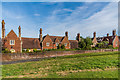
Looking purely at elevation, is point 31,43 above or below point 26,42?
below

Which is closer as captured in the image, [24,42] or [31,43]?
[24,42]

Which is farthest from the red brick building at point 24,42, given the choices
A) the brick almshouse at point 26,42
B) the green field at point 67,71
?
the green field at point 67,71

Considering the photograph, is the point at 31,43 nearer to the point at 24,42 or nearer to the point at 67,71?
the point at 24,42

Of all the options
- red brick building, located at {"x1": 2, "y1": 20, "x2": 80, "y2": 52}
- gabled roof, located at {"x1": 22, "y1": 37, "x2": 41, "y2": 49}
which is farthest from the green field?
gabled roof, located at {"x1": 22, "y1": 37, "x2": 41, "y2": 49}

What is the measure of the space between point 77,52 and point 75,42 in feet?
70.5

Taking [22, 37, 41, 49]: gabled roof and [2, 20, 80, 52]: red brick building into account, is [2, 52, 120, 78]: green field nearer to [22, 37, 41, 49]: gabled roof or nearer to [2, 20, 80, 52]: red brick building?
[2, 20, 80, 52]: red brick building

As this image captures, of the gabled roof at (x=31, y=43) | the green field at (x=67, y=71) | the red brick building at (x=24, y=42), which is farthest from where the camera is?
the gabled roof at (x=31, y=43)

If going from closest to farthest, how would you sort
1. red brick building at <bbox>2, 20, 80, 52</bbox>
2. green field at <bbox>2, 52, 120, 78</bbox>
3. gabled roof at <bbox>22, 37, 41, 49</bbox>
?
green field at <bbox>2, 52, 120, 78</bbox> < red brick building at <bbox>2, 20, 80, 52</bbox> < gabled roof at <bbox>22, 37, 41, 49</bbox>

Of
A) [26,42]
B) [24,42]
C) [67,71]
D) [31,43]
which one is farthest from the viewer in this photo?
[31,43]

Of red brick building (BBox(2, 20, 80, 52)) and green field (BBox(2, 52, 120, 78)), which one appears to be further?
red brick building (BBox(2, 20, 80, 52))

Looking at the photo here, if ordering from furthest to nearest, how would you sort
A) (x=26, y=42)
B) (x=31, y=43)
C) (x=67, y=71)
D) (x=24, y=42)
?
(x=31, y=43) → (x=26, y=42) → (x=24, y=42) → (x=67, y=71)

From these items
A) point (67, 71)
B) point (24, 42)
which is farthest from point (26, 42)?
point (67, 71)

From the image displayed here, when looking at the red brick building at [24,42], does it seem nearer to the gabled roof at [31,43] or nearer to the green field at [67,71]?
the gabled roof at [31,43]

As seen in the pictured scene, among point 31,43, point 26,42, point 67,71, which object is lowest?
point 67,71
